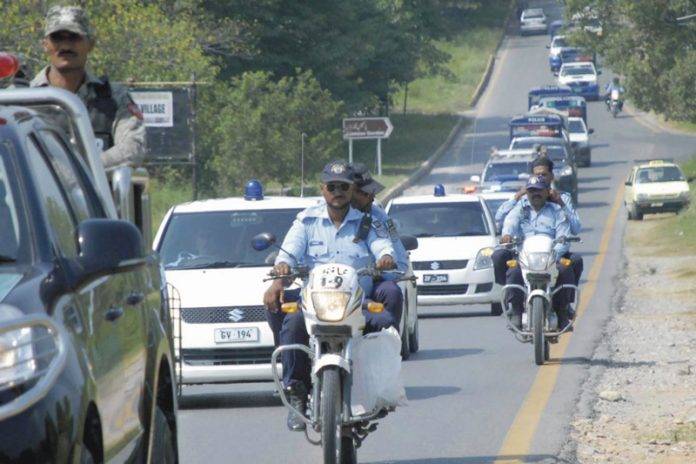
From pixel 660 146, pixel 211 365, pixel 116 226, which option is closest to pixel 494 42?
pixel 660 146

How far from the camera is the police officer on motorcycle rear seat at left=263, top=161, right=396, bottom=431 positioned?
9828 millimetres

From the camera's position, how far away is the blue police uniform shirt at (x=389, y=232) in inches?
401

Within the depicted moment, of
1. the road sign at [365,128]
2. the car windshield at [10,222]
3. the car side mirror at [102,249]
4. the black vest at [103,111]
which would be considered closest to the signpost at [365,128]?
the road sign at [365,128]

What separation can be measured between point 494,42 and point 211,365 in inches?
3562

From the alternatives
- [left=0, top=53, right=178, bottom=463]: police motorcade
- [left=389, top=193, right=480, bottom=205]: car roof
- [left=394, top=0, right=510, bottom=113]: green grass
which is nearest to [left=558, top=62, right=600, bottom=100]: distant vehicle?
[left=394, top=0, right=510, bottom=113]: green grass

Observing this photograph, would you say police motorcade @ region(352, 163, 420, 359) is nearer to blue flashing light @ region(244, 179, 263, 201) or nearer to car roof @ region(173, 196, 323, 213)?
car roof @ region(173, 196, 323, 213)

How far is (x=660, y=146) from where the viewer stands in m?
68.8

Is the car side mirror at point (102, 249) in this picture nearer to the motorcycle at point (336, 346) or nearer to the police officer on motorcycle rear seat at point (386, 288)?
the motorcycle at point (336, 346)

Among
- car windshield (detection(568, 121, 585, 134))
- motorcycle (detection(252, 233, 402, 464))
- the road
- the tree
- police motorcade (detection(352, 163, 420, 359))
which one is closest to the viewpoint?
motorcycle (detection(252, 233, 402, 464))

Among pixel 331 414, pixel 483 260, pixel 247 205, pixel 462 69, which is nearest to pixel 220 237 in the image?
pixel 247 205

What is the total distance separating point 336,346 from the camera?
9.38 m

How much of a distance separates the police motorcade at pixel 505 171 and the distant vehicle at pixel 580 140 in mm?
19955

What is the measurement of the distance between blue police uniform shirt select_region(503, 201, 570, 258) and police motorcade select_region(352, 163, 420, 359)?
46.8 inches

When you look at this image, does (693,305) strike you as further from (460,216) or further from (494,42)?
(494,42)
